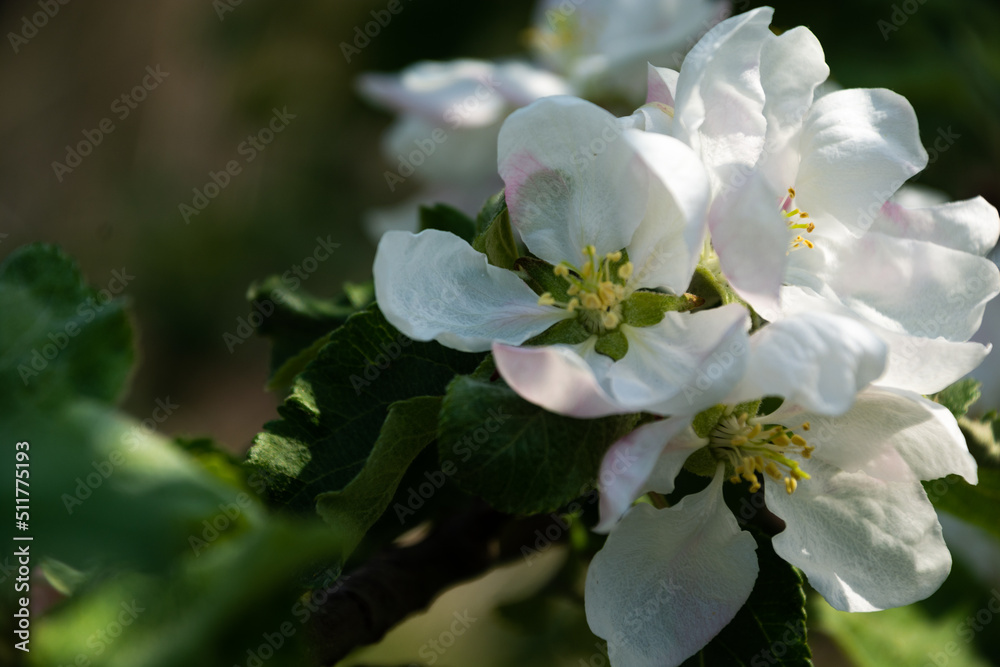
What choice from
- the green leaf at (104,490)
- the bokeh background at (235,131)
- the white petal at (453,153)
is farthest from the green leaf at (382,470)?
the bokeh background at (235,131)

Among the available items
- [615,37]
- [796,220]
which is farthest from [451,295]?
[615,37]

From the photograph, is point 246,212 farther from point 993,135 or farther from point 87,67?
point 993,135

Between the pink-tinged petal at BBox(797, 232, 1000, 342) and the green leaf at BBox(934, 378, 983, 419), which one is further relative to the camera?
the green leaf at BBox(934, 378, 983, 419)

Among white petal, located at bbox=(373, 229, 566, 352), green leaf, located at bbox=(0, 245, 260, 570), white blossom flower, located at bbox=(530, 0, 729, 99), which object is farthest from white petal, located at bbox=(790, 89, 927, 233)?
white blossom flower, located at bbox=(530, 0, 729, 99)

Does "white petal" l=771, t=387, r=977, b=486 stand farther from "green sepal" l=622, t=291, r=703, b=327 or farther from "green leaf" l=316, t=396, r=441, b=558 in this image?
"green leaf" l=316, t=396, r=441, b=558

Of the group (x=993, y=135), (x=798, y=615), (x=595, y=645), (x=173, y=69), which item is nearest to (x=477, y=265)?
(x=798, y=615)

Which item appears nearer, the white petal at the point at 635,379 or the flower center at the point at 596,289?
the white petal at the point at 635,379

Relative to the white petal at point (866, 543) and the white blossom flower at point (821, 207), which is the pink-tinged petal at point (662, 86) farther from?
the white petal at point (866, 543)
